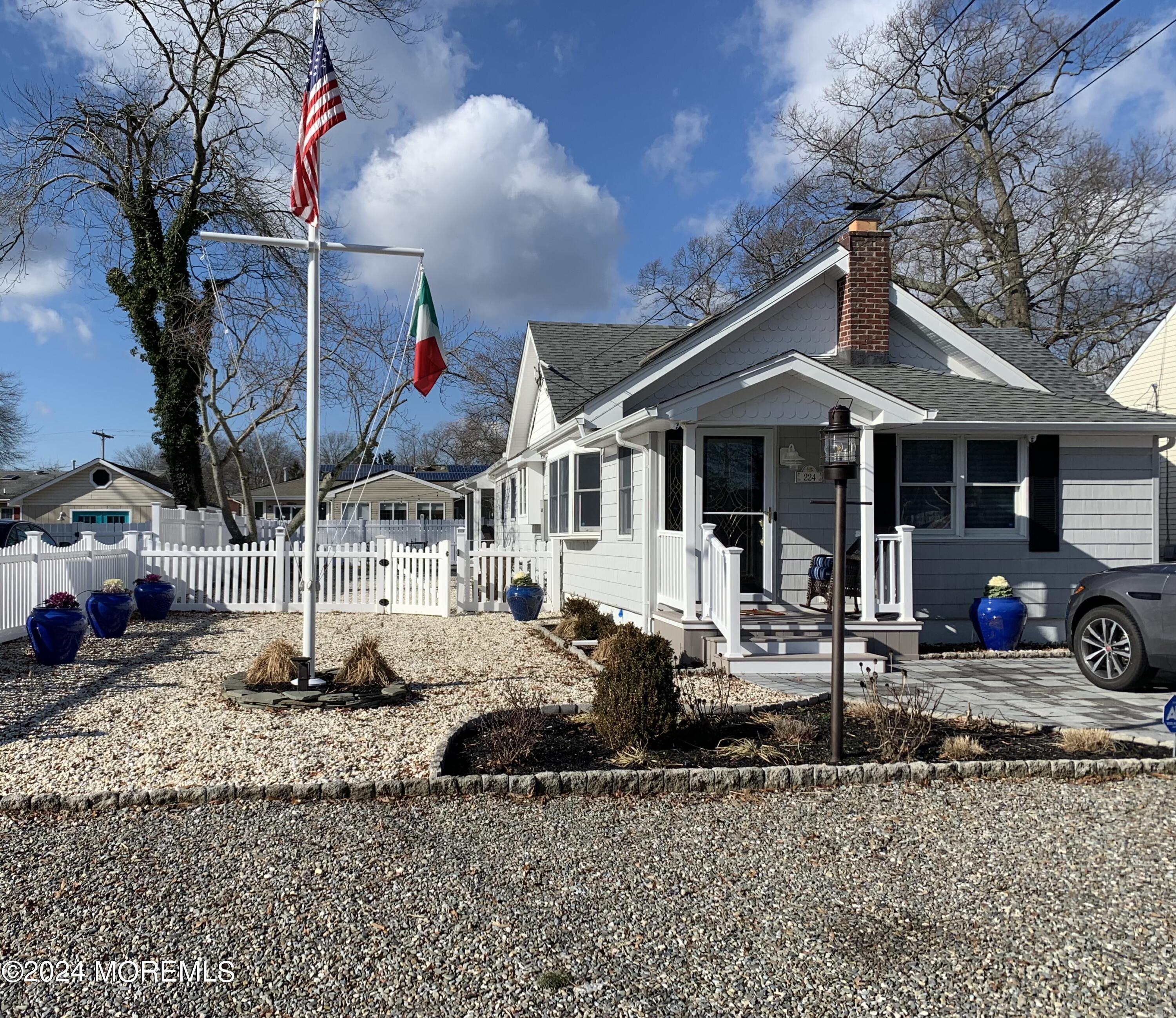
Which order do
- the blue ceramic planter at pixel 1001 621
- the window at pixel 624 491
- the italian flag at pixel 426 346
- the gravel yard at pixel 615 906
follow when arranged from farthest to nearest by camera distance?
the window at pixel 624 491 → the blue ceramic planter at pixel 1001 621 → the italian flag at pixel 426 346 → the gravel yard at pixel 615 906

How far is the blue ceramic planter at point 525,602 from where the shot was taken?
43.4 ft

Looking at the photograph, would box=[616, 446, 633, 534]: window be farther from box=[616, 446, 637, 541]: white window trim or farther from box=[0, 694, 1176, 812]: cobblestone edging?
box=[0, 694, 1176, 812]: cobblestone edging

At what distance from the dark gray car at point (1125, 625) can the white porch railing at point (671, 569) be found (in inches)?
144

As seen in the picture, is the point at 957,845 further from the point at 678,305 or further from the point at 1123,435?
the point at 678,305

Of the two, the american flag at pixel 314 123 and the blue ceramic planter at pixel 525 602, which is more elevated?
the american flag at pixel 314 123

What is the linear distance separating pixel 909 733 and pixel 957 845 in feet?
4.75

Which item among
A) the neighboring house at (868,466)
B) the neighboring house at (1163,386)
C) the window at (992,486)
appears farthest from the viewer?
the neighboring house at (1163,386)

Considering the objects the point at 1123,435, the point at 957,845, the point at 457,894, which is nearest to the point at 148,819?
the point at 457,894

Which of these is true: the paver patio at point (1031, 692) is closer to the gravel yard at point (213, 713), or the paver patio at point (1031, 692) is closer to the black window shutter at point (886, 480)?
the gravel yard at point (213, 713)

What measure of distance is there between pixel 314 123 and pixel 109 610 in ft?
20.8

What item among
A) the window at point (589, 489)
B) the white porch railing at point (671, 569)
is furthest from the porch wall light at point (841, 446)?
the window at point (589, 489)

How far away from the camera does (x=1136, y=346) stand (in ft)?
90.0

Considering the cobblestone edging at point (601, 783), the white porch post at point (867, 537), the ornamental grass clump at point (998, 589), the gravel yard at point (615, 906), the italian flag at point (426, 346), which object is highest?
the italian flag at point (426, 346)

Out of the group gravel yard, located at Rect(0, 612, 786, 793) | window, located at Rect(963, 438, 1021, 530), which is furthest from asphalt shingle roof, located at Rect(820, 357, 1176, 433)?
gravel yard, located at Rect(0, 612, 786, 793)
